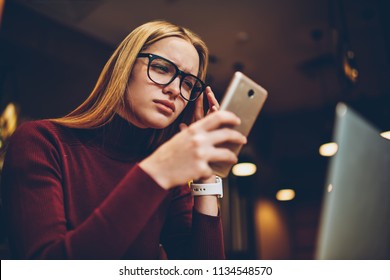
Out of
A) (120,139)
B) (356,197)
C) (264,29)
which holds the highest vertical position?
(264,29)

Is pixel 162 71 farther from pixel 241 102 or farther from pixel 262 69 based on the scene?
pixel 262 69

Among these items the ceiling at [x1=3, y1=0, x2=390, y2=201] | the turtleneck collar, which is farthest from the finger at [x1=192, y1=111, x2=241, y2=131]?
the ceiling at [x1=3, y1=0, x2=390, y2=201]

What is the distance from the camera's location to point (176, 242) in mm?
1071

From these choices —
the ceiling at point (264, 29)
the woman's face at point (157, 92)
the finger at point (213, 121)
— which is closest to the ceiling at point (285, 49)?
the ceiling at point (264, 29)

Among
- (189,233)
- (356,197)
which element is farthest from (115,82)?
(356,197)

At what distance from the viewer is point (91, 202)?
849 millimetres

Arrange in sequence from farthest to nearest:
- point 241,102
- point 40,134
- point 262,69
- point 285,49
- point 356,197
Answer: point 262,69
point 285,49
point 40,134
point 241,102
point 356,197

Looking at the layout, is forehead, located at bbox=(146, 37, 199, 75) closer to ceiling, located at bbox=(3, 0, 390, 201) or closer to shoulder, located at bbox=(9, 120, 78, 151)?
shoulder, located at bbox=(9, 120, 78, 151)

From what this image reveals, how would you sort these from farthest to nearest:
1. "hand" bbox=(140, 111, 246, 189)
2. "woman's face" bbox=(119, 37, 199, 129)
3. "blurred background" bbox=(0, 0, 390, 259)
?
"blurred background" bbox=(0, 0, 390, 259), "woman's face" bbox=(119, 37, 199, 129), "hand" bbox=(140, 111, 246, 189)

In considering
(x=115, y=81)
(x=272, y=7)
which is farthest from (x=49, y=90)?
(x=115, y=81)

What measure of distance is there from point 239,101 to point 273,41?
11.0ft

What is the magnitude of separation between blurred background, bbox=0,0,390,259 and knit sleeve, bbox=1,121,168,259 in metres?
0.25

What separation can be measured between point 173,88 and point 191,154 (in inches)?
15.7

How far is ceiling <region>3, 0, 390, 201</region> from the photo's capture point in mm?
3143
